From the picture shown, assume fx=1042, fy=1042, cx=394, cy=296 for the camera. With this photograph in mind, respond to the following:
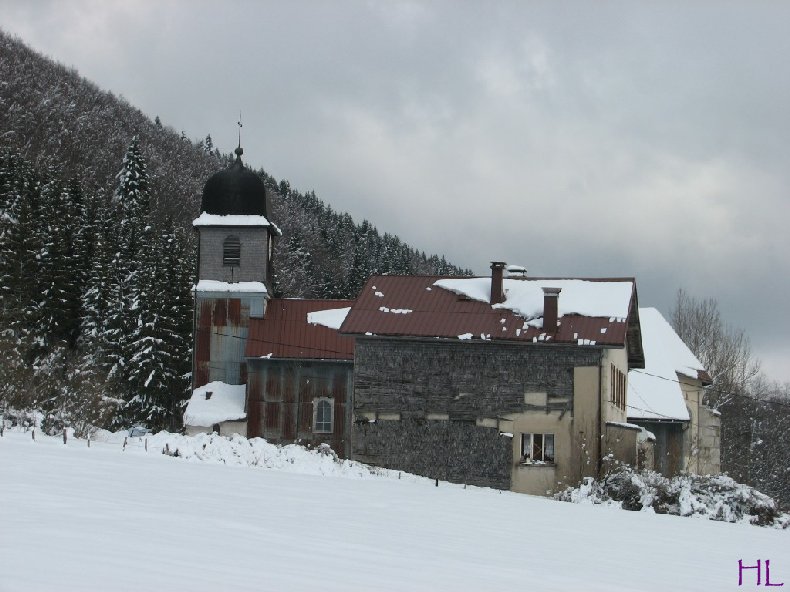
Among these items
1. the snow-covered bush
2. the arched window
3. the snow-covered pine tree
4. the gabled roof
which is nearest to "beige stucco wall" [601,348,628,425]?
the gabled roof

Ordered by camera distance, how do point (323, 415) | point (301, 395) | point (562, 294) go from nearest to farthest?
point (562, 294), point (323, 415), point (301, 395)

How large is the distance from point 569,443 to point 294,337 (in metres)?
14.6

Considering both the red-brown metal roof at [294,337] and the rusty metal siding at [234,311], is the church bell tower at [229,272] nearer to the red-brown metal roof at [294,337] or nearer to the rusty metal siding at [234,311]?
the rusty metal siding at [234,311]

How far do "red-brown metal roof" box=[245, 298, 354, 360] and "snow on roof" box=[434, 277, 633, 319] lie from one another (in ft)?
26.1

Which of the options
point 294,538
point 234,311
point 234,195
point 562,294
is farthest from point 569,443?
point 294,538

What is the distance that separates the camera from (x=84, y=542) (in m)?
7.06

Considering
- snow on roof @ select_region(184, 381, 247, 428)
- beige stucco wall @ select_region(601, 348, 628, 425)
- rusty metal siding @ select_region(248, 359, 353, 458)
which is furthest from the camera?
rusty metal siding @ select_region(248, 359, 353, 458)

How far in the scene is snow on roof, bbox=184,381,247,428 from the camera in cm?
4050

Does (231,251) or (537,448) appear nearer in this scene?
(537,448)

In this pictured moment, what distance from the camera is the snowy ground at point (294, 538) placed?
6695 mm

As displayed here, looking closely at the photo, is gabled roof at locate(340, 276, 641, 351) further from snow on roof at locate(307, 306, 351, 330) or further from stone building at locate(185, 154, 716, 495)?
snow on roof at locate(307, 306, 351, 330)

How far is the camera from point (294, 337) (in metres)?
41.9

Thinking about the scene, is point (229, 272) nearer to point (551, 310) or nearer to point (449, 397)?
point (449, 397)

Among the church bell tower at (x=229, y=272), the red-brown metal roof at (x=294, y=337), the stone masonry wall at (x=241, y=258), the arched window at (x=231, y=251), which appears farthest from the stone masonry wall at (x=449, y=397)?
the arched window at (x=231, y=251)
